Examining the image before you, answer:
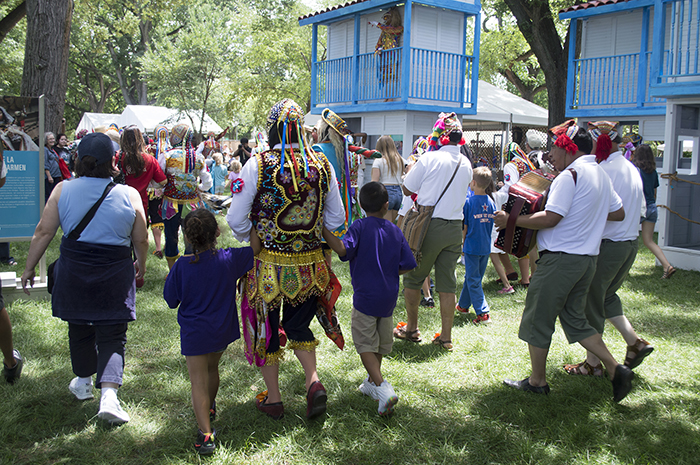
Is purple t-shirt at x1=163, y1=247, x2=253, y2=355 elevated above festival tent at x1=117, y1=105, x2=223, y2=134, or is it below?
below

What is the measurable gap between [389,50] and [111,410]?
1299cm

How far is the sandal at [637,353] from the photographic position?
4.05m

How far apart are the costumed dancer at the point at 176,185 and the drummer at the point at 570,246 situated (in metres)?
4.30

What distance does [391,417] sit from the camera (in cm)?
351

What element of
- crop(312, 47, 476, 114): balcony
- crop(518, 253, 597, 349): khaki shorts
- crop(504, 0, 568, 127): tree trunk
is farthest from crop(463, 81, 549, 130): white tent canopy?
crop(518, 253, 597, 349): khaki shorts

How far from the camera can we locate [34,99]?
5719 millimetres

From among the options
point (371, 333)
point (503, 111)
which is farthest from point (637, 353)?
point (503, 111)

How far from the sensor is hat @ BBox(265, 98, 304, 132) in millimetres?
3359

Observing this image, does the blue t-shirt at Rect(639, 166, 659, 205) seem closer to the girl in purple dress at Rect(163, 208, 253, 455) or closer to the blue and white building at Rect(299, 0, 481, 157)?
the girl in purple dress at Rect(163, 208, 253, 455)

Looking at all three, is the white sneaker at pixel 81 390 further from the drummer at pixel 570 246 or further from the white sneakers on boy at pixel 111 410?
the drummer at pixel 570 246

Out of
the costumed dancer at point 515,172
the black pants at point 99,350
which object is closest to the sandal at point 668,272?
the costumed dancer at point 515,172

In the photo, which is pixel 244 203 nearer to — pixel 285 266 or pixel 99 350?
pixel 285 266

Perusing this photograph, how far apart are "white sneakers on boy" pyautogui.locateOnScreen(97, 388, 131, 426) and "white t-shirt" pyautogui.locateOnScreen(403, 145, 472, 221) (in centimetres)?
281

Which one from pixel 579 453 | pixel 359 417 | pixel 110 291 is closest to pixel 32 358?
pixel 110 291
